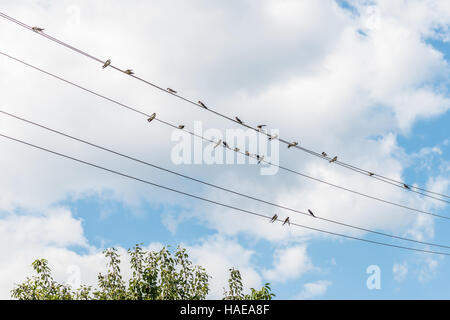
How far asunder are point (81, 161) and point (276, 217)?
22.9ft
